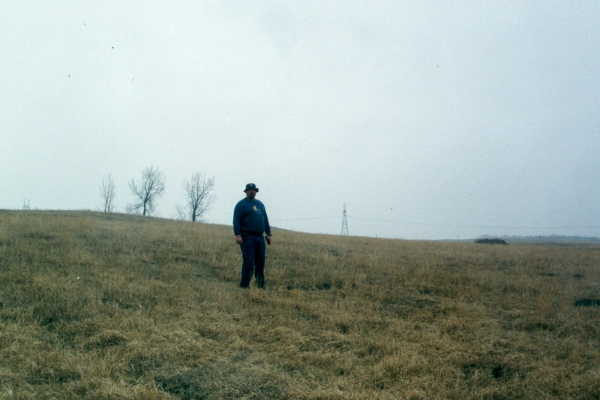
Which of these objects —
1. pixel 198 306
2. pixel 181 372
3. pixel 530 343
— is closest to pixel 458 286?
pixel 530 343

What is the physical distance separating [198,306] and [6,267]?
3.92 meters

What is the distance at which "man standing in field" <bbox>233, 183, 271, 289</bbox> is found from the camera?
7.80m

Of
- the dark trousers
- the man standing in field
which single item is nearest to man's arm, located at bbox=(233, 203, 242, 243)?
the man standing in field

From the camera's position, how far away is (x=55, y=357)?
172 inches

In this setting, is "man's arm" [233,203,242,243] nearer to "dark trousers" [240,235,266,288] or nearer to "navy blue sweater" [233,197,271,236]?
"navy blue sweater" [233,197,271,236]

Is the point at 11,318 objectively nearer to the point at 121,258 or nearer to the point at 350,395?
the point at 121,258

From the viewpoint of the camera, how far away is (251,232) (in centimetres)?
800

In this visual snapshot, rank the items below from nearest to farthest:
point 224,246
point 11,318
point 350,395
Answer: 1. point 350,395
2. point 11,318
3. point 224,246

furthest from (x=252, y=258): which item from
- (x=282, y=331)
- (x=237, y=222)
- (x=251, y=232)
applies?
Result: (x=282, y=331)

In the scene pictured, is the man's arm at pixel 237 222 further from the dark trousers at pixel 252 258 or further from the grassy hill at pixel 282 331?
the grassy hill at pixel 282 331

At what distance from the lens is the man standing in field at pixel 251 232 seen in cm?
780

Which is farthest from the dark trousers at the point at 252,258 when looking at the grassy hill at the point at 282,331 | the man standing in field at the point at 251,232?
the grassy hill at the point at 282,331

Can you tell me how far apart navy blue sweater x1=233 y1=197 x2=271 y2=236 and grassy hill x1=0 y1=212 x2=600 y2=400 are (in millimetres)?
1115

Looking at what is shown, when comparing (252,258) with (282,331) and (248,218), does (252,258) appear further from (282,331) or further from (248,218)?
(282,331)
